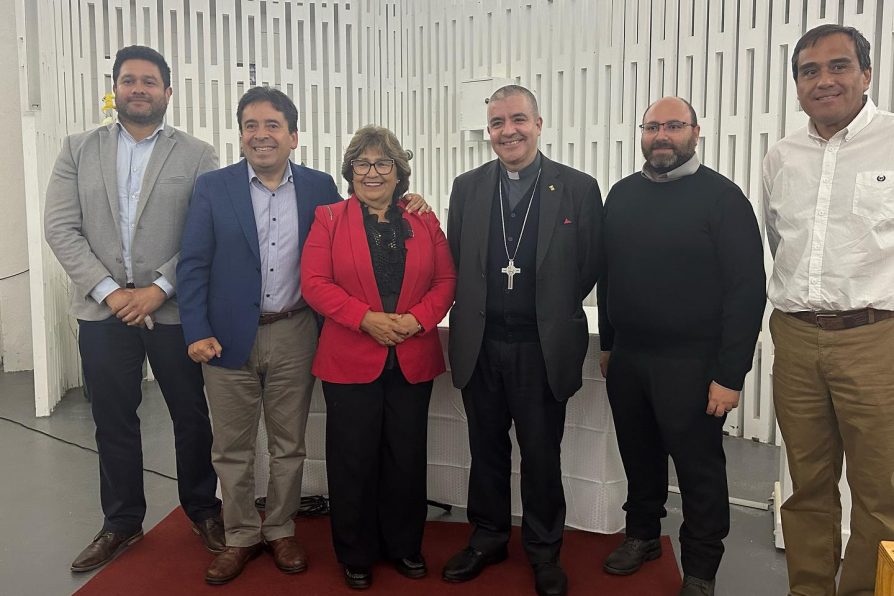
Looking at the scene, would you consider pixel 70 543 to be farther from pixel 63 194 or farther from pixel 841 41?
pixel 841 41

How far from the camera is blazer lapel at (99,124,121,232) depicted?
3.18 metres

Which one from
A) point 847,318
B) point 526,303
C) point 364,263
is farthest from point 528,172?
point 847,318

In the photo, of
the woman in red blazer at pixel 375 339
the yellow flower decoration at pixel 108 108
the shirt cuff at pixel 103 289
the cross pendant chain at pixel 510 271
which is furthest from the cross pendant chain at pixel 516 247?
the yellow flower decoration at pixel 108 108

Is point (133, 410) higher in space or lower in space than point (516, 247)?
lower

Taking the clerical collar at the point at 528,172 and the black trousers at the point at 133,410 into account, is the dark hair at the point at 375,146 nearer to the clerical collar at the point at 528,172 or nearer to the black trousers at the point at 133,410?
the clerical collar at the point at 528,172

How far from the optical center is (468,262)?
300cm

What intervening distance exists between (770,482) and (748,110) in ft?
7.30

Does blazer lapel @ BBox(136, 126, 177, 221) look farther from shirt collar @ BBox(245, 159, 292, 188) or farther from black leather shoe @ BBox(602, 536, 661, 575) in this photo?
black leather shoe @ BBox(602, 536, 661, 575)

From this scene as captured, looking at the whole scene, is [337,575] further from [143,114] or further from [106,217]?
[143,114]

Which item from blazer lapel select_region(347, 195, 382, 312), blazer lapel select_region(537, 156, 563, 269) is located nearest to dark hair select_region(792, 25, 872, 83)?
blazer lapel select_region(537, 156, 563, 269)

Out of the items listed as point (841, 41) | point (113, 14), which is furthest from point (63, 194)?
point (113, 14)

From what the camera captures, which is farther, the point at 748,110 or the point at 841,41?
the point at 748,110

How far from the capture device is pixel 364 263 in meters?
2.93

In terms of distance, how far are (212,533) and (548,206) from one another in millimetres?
2011
